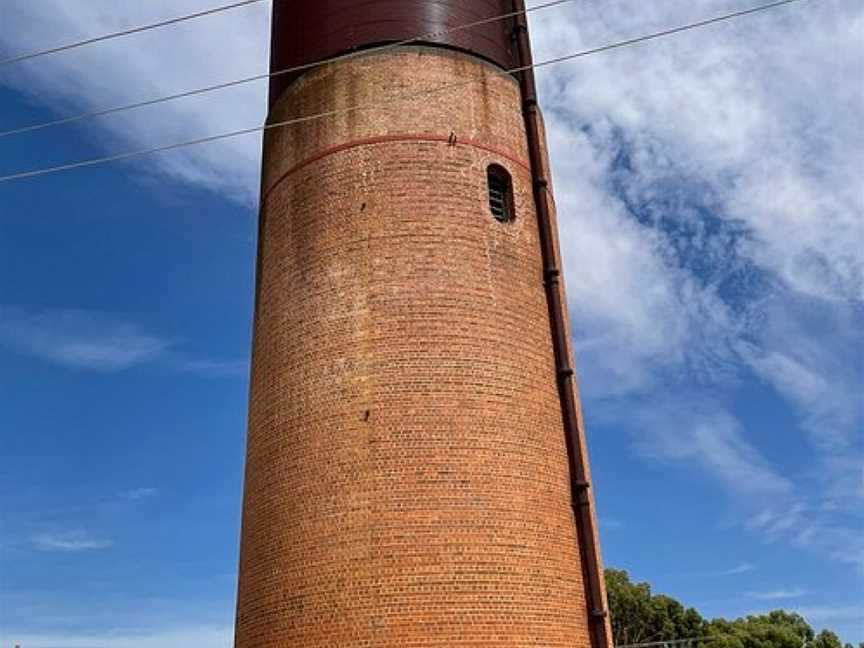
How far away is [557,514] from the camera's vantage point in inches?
473

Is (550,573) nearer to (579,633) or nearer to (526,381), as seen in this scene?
(579,633)

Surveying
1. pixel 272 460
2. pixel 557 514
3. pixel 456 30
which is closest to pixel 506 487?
pixel 557 514

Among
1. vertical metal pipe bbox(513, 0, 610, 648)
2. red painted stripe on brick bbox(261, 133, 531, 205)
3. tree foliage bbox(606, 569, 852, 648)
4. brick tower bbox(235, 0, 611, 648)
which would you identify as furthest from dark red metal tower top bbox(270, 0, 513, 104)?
tree foliage bbox(606, 569, 852, 648)

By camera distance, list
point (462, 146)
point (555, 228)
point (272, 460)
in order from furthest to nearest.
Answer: point (555, 228), point (462, 146), point (272, 460)

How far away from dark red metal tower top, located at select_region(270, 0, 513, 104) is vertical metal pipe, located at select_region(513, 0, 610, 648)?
0.65 meters

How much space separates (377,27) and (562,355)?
5.99m

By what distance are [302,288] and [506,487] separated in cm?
423

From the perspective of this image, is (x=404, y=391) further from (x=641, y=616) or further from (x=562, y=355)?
(x=641, y=616)

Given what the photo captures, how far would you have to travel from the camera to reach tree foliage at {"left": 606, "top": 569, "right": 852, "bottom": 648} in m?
43.9

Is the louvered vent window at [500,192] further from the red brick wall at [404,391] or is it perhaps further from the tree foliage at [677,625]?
the tree foliage at [677,625]

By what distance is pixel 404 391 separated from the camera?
1167 cm

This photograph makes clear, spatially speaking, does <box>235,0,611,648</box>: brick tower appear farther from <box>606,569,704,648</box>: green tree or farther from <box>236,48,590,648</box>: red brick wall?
<box>606,569,704,648</box>: green tree

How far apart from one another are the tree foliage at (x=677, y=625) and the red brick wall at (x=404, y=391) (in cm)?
3484

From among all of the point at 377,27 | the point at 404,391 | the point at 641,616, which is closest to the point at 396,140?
the point at 377,27
